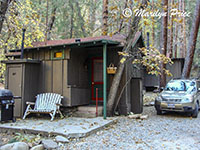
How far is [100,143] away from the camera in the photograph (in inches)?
189

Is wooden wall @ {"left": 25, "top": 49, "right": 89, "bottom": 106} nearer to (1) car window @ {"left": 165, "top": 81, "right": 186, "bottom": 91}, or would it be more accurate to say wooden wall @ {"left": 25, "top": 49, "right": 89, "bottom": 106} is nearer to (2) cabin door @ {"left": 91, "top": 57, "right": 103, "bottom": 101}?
(2) cabin door @ {"left": 91, "top": 57, "right": 103, "bottom": 101}

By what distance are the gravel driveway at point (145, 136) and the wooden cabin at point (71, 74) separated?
1613 mm

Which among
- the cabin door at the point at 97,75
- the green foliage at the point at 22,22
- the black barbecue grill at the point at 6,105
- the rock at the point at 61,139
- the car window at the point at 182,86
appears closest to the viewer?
the rock at the point at 61,139

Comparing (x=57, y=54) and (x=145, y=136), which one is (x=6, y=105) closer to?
(x=57, y=54)

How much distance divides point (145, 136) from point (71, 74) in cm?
390

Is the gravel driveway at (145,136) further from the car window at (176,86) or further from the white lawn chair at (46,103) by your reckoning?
the white lawn chair at (46,103)

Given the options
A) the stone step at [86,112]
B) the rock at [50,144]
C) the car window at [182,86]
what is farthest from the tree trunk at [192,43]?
the rock at [50,144]

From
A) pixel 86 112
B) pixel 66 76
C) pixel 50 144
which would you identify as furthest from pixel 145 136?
pixel 66 76

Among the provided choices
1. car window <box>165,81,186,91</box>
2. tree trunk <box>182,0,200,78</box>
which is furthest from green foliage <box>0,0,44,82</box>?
tree trunk <box>182,0,200,78</box>

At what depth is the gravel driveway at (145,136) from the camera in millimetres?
4590

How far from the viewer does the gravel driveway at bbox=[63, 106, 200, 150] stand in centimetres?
459

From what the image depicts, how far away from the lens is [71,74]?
26.0 ft

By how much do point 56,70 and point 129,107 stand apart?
351cm

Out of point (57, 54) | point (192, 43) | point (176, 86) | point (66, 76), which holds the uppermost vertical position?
point (192, 43)
